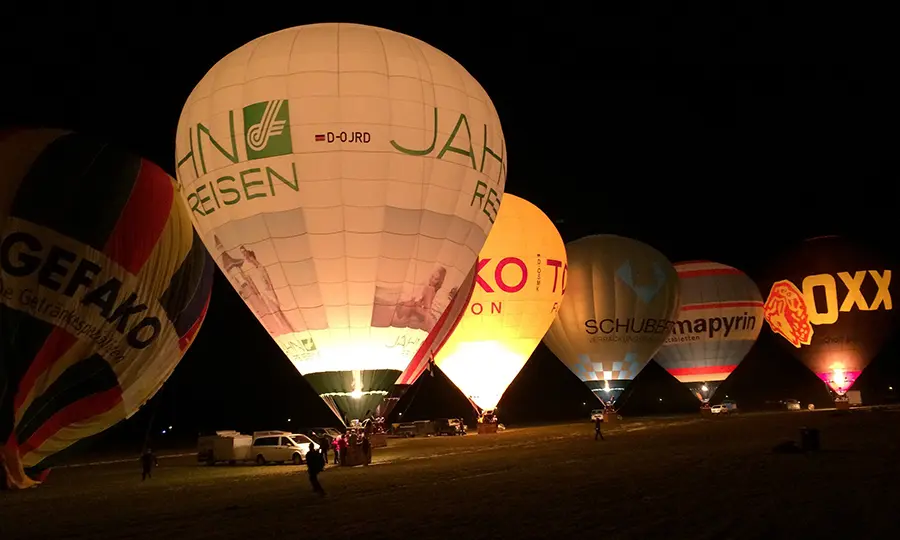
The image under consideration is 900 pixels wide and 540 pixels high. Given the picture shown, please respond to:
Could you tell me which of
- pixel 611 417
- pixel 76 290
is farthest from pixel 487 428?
pixel 76 290

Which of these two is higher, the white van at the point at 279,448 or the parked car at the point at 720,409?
the parked car at the point at 720,409

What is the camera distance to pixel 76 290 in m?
14.2

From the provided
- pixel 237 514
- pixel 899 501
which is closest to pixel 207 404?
pixel 237 514

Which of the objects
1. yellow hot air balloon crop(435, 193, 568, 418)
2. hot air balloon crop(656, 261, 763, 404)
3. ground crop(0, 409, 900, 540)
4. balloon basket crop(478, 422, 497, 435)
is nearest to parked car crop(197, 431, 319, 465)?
ground crop(0, 409, 900, 540)

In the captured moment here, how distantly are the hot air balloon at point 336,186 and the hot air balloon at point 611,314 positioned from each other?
14.6 metres

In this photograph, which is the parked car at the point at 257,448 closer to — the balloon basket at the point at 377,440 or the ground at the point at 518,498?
the ground at the point at 518,498

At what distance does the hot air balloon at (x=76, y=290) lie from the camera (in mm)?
13781

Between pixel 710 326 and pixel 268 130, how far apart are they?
25109mm

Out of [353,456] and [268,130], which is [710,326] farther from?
[268,130]

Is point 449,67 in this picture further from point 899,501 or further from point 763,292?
point 763,292

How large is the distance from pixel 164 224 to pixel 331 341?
420cm

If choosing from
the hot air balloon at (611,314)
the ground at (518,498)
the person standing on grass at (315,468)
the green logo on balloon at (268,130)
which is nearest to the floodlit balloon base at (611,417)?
the hot air balloon at (611,314)

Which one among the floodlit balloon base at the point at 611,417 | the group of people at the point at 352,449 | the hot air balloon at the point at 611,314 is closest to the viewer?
the group of people at the point at 352,449

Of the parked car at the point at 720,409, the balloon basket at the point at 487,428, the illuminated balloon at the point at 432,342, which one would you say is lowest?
the balloon basket at the point at 487,428
